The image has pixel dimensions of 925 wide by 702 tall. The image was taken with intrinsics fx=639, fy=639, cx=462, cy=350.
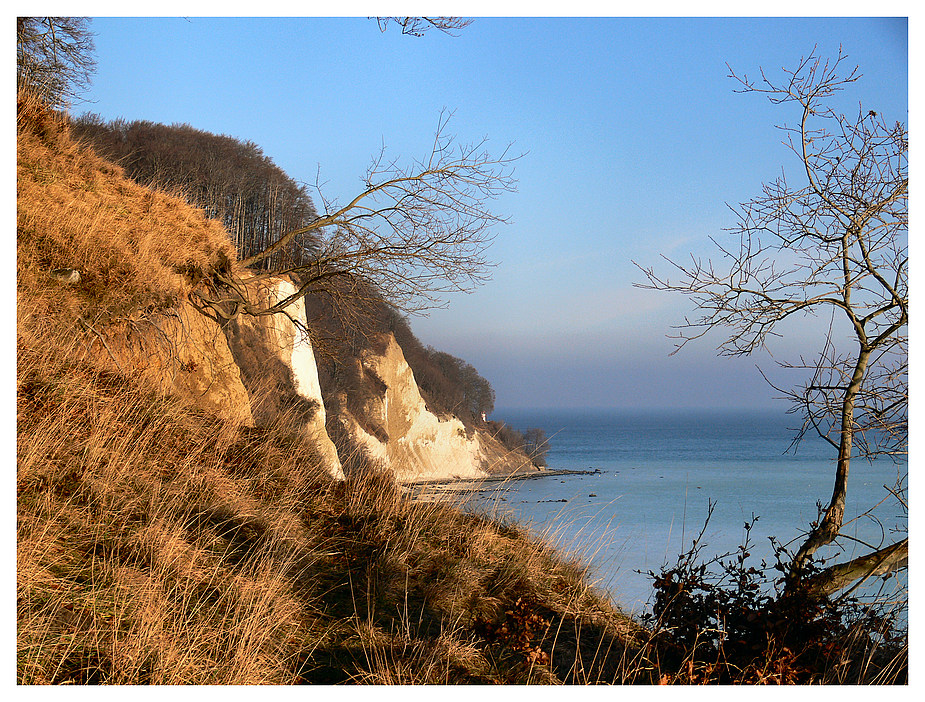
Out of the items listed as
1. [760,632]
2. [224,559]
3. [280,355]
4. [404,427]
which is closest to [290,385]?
[280,355]

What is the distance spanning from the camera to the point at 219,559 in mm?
4602

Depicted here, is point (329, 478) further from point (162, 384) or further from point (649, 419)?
point (649, 419)

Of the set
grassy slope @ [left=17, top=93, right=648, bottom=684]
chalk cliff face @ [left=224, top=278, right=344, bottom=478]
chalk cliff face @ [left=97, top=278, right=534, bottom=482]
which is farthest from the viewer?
chalk cliff face @ [left=224, top=278, right=344, bottom=478]

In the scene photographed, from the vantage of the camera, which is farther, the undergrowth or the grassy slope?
the undergrowth

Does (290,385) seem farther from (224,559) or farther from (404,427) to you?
(404,427)

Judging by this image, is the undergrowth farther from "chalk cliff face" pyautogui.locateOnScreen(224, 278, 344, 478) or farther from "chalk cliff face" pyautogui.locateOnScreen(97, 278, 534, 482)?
"chalk cliff face" pyautogui.locateOnScreen(224, 278, 344, 478)

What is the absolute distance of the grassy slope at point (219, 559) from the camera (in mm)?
3553

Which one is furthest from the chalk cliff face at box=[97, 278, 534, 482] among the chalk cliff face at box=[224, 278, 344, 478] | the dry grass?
the dry grass

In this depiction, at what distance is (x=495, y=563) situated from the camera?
5.60 m

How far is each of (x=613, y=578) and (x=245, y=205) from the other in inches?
913

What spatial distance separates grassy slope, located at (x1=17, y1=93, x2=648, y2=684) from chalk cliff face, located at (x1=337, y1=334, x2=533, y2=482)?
82.7 ft

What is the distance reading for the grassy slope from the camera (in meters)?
3.55

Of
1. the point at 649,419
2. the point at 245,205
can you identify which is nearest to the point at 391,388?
the point at 245,205

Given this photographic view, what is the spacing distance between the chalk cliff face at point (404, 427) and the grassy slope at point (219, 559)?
82.7 feet
